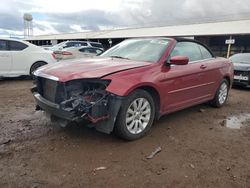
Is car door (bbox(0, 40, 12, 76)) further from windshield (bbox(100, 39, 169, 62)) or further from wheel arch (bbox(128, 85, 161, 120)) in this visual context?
wheel arch (bbox(128, 85, 161, 120))

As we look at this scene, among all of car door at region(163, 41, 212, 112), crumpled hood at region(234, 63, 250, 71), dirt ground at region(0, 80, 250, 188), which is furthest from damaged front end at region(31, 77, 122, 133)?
crumpled hood at region(234, 63, 250, 71)

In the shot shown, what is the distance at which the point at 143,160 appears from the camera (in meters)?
3.33

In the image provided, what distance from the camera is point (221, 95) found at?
614 cm

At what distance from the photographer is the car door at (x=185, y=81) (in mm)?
4371

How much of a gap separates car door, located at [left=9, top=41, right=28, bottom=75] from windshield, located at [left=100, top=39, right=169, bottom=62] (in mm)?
4616

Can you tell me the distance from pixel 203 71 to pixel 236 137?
1493 millimetres

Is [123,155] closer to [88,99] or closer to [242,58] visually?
[88,99]

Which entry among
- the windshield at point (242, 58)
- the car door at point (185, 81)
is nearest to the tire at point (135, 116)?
the car door at point (185, 81)

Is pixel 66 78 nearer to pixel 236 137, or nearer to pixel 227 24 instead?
pixel 236 137

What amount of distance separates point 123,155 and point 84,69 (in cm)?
132

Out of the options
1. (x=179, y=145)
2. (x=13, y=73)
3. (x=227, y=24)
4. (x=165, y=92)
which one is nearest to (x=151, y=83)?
(x=165, y=92)

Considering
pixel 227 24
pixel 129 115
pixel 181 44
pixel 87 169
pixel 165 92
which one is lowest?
pixel 87 169

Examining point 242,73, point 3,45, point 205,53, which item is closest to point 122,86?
point 205,53

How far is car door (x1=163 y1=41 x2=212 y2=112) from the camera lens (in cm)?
437
